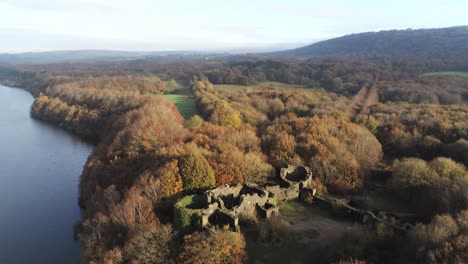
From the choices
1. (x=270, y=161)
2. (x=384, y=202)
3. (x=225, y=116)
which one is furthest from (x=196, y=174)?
(x=225, y=116)

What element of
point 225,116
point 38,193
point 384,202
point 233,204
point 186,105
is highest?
point 225,116

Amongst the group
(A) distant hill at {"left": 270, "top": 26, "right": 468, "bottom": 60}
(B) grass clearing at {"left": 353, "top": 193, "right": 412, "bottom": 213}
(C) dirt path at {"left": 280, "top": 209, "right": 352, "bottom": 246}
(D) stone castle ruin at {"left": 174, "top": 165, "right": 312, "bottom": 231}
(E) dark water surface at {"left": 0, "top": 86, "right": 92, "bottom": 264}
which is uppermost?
(A) distant hill at {"left": 270, "top": 26, "right": 468, "bottom": 60}

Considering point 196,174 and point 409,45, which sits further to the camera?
point 409,45

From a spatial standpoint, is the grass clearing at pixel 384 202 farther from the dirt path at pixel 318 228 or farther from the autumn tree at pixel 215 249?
the autumn tree at pixel 215 249

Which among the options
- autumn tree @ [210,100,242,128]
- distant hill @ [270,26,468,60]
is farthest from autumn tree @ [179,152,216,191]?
distant hill @ [270,26,468,60]

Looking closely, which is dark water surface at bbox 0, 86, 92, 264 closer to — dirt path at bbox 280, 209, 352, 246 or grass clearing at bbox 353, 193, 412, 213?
dirt path at bbox 280, 209, 352, 246

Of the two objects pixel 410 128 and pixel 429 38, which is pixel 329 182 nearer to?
pixel 410 128

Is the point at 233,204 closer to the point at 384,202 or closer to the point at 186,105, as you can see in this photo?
the point at 384,202
